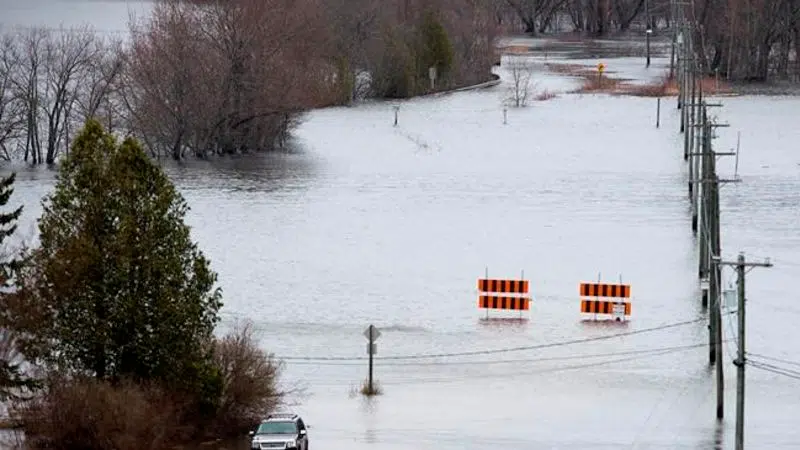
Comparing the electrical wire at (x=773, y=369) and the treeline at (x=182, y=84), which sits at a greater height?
the treeline at (x=182, y=84)

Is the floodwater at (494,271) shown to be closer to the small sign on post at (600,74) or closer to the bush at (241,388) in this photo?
the bush at (241,388)

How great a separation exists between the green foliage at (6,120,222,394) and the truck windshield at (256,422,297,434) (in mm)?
2181

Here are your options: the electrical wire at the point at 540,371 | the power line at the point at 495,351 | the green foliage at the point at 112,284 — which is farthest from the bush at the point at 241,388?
the power line at the point at 495,351

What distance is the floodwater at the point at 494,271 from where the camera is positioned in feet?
95.0

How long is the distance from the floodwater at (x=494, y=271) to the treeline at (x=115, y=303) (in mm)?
2302

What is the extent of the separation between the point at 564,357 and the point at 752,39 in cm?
7963

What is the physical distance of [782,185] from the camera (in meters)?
63.4

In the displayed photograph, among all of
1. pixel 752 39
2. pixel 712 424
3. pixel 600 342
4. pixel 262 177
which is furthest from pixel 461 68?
pixel 712 424

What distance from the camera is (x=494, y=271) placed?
4497 cm

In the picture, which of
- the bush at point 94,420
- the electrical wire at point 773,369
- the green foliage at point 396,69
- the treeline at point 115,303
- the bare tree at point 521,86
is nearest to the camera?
the bush at point 94,420

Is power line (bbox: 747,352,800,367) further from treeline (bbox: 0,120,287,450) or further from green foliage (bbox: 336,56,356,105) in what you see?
green foliage (bbox: 336,56,356,105)

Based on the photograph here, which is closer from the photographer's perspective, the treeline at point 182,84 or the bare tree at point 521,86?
the treeline at point 182,84

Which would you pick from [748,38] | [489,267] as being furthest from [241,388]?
[748,38]

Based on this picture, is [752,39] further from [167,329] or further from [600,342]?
[167,329]
